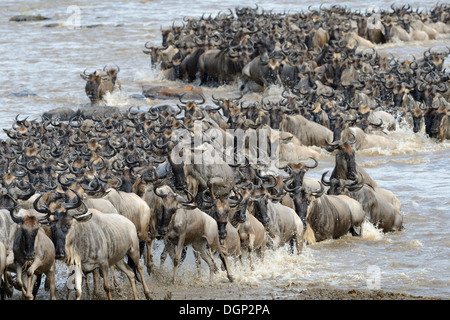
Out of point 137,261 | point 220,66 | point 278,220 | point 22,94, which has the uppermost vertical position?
point 137,261

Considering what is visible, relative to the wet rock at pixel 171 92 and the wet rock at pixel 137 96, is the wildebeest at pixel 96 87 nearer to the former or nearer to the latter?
the wet rock at pixel 137 96

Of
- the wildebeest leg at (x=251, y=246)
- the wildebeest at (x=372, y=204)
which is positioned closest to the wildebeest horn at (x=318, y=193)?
the wildebeest at (x=372, y=204)

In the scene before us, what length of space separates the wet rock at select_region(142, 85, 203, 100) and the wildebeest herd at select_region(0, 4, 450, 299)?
3.68 ft

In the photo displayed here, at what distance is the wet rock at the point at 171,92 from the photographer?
28562mm

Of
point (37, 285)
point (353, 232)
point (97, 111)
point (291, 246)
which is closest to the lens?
point (37, 285)

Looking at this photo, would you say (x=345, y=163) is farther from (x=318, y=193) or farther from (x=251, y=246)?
(x=251, y=246)

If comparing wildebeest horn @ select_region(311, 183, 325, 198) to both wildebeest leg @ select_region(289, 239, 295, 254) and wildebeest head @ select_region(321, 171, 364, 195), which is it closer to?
wildebeest leg @ select_region(289, 239, 295, 254)

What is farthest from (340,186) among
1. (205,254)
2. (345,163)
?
(205,254)

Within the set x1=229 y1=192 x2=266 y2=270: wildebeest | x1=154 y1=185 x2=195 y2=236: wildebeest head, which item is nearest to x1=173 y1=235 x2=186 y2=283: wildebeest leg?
x1=154 y1=185 x2=195 y2=236: wildebeest head

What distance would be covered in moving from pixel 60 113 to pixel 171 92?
4.39 meters

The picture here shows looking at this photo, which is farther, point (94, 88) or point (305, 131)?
point (94, 88)

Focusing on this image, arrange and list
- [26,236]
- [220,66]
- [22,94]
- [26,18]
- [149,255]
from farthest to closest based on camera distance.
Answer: [26,18] → [220,66] → [22,94] → [149,255] → [26,236]

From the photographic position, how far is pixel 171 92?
2888 cm

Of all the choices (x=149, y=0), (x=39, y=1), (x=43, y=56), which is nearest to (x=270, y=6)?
(x=149, y=0)
